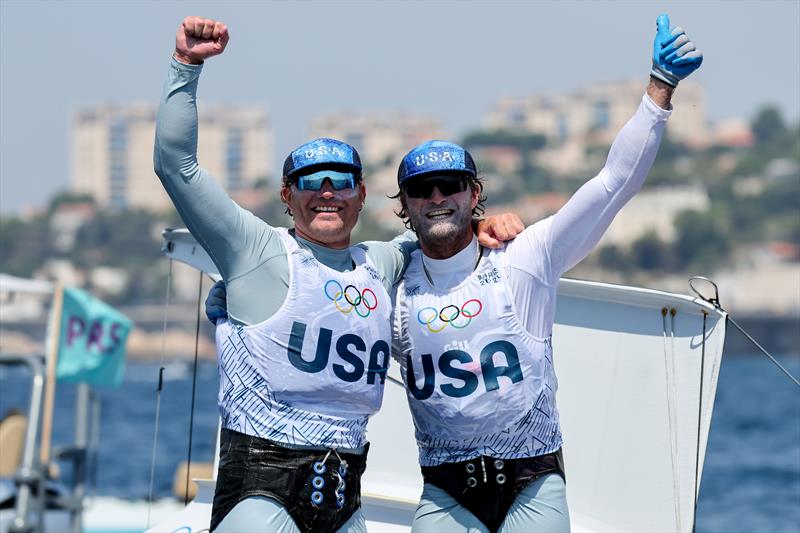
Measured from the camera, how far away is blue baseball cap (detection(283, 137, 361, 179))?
4.50 meters

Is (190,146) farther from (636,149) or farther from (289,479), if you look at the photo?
(636,149)

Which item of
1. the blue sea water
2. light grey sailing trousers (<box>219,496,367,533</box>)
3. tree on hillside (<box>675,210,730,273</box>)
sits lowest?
the blue sea water

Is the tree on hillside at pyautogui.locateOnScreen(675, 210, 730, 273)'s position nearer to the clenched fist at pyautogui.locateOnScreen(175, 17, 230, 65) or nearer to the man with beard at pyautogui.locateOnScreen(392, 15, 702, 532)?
the man with beard at pyautogui.locateOnScreen(392, 15, 702, 532)

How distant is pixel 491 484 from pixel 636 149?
1150 mm

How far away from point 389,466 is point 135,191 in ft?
612

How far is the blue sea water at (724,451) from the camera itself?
19.4 metres

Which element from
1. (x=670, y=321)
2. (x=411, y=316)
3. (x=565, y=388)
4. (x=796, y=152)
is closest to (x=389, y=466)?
(x=565, y=388)

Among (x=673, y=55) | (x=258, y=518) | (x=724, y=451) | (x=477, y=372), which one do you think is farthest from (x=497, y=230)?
(x=724, y=451)

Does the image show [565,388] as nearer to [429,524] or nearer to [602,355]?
[602,355]

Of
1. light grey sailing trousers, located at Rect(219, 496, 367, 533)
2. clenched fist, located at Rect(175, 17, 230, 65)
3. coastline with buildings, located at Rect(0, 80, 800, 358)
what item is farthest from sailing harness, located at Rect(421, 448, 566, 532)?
coastline with buildings, located at Rect(0, 80, 800, 358)

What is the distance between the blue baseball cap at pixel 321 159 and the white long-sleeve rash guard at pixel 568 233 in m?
0.43

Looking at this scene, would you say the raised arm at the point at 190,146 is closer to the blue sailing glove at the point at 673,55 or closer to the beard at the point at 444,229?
the beard at the point at 444,229

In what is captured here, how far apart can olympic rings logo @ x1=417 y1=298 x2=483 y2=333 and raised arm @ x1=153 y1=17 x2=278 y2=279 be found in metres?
0.66

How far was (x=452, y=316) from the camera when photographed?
4.56m
